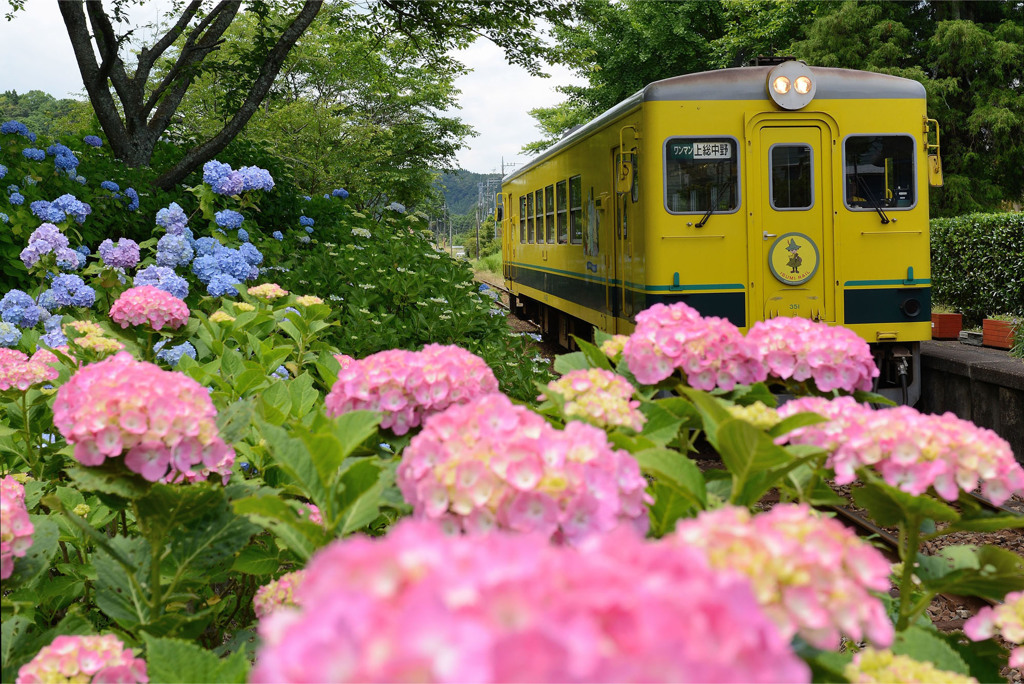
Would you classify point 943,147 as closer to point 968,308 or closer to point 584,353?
point 968,308

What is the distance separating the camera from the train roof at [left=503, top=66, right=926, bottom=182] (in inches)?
282

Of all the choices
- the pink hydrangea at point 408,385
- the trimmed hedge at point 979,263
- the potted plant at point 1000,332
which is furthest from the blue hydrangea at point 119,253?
the trimmed hedge at point 979,263

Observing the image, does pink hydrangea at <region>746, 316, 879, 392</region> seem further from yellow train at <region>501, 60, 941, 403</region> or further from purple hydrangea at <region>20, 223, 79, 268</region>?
yellow train at <region>501, 60, 941, 403</region>

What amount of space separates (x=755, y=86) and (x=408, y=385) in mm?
6419

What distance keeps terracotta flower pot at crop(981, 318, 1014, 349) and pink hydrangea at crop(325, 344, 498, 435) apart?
10310mm

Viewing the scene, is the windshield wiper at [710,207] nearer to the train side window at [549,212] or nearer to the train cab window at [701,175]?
the train cab window at [701,175]

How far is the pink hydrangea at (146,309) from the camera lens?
271 cm

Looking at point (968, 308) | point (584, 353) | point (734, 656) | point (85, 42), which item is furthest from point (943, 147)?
point (734, 656)

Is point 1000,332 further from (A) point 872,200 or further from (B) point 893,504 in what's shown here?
(B) point 893,504

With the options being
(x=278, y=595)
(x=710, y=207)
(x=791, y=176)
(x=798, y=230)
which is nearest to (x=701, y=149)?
(x=710, y=207)

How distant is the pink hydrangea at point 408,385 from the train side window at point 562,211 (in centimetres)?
936

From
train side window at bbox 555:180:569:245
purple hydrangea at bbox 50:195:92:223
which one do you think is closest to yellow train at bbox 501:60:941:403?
train side window at bbox 555:180:569:245

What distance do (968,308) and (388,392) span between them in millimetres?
13873

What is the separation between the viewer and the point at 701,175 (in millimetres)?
7355
